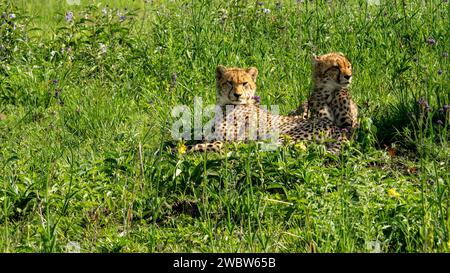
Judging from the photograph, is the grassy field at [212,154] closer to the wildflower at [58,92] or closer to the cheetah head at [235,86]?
the wildflower at [58,92]

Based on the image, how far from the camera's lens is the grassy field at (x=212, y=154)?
446 centimetres

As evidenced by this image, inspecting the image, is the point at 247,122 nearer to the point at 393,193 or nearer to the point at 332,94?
the point at 332,94

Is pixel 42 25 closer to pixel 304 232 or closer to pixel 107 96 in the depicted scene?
pixel 107 96

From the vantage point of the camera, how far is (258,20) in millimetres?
8305

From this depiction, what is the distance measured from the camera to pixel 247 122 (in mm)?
6262

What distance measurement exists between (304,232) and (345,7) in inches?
168

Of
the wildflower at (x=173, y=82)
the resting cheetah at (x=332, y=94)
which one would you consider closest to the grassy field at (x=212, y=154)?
the wildflower at (x=173, y=82)

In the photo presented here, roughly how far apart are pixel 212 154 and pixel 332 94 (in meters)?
1.19

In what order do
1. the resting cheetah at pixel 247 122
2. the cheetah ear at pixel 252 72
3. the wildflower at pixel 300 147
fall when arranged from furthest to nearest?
the cheetah ear at pixel 252 72, the resting cheetah at pixel 247 122, the wildflower at pixel 300 147

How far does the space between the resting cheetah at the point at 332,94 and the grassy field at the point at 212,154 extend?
0.20 meters

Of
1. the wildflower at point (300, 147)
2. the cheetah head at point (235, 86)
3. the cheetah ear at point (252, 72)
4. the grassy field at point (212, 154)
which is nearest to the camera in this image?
the grassy field at point (212, 154)

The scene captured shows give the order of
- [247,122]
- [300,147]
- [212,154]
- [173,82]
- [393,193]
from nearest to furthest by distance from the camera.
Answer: [393,193]
[300,147]
[212,154]
[247,122]
[173,82]

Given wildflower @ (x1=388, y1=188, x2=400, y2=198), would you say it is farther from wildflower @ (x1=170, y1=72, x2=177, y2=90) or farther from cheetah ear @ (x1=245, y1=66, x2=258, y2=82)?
wildflower @ (x1=170, y1=72, x2=177, y2=90)

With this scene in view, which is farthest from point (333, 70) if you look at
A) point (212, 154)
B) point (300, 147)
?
point (300, 147)
